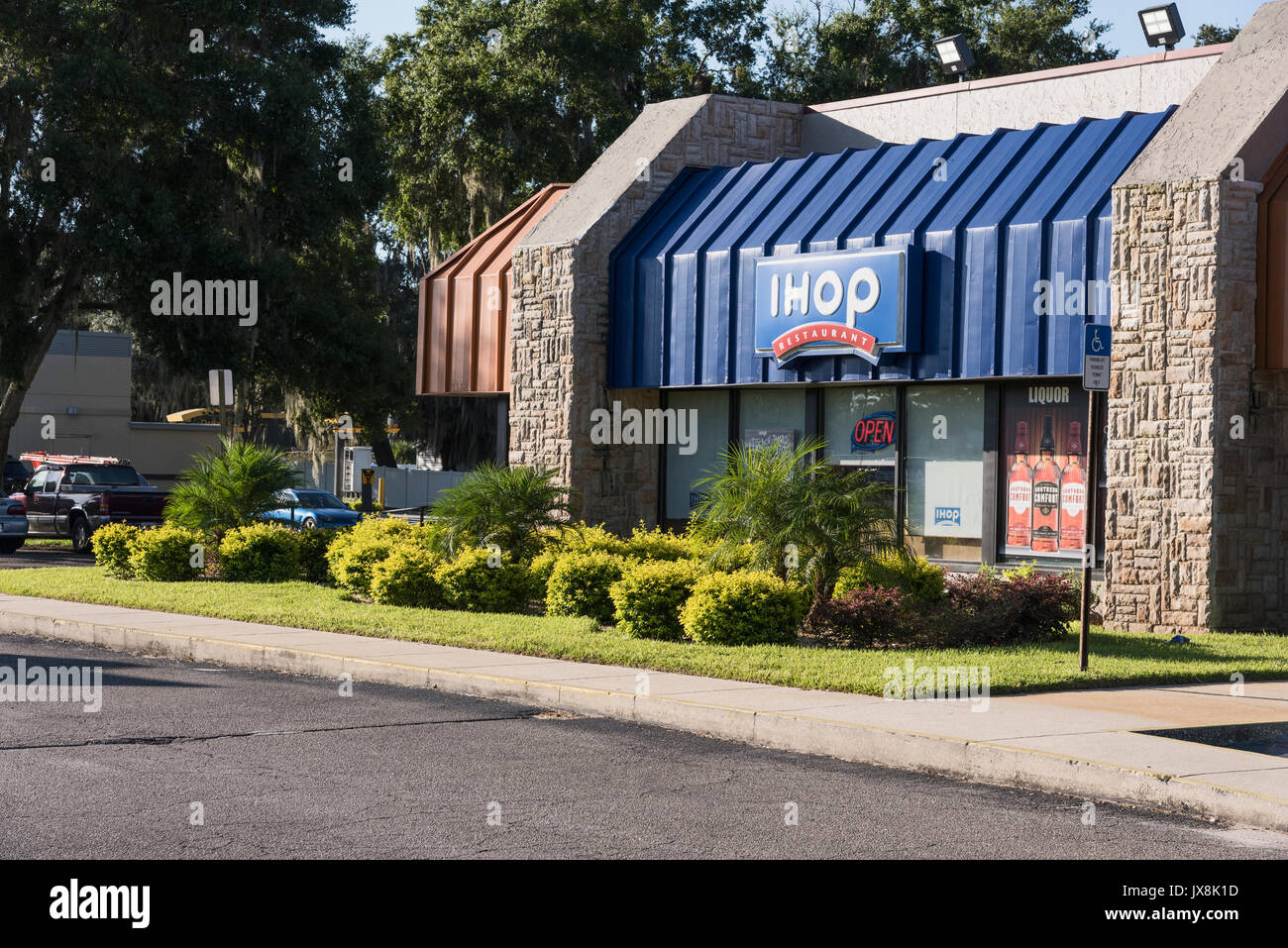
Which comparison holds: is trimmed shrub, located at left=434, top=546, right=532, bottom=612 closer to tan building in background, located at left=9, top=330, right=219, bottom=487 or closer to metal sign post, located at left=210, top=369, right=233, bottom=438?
metal sign post, located at left=210, top=369, right=233, bottom=438

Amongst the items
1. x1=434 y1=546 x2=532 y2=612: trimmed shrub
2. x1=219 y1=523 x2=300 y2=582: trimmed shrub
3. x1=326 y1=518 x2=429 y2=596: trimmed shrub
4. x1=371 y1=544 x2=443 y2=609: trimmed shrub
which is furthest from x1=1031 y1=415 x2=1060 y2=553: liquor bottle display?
x1=219 y1=523 x2=300 y2=582: trimmed shrub

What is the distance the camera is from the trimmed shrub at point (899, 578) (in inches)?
584

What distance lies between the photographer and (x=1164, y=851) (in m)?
7.37

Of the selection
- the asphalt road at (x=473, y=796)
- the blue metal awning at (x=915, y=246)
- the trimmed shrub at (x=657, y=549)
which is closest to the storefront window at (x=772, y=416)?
the blue metal awning at (x=915, y=246)

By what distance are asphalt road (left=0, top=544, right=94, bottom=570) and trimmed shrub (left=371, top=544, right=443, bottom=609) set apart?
1129 cm

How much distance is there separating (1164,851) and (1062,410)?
36.5 ft

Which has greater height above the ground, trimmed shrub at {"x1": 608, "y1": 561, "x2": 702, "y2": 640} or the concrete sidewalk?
trimmed shrub at {"x1": 608, "y1": 561, "x2": 702, "y2": 640}

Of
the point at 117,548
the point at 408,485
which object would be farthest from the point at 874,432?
the point at 408,485

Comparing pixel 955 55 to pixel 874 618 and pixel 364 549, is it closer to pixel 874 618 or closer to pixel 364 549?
pixel 364 549

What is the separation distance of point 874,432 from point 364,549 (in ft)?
22.3

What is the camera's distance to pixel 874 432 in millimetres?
19922

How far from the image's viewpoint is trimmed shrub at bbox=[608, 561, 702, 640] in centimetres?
1494

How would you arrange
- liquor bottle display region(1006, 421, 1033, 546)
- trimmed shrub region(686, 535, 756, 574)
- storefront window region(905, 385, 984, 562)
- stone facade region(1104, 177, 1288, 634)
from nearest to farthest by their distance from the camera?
trimmed shrub region(686, 535, 756, 574) < stone facade region(1104, 177, 1288, 634) < liquor bottle display region(1006, 421, 1033, 546) < storefront window region(905, 385, 984, 562)

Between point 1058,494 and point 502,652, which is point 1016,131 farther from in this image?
point 502,652
